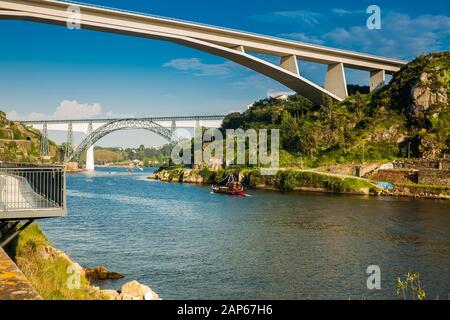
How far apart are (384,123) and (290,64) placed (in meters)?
16.2

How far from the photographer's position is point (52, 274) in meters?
10.9

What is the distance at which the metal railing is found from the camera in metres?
9.98

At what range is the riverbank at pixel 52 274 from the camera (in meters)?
9.30

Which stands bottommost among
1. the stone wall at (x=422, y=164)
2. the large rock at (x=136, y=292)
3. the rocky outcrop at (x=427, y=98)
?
the large rock at (x=136, y=292)

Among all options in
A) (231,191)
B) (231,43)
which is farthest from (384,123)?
(231,191)

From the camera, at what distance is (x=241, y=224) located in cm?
2984

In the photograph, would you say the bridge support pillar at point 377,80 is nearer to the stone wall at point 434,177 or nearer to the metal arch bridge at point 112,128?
the stone wall at point 434,177

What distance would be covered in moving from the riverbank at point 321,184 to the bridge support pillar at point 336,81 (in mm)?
20699

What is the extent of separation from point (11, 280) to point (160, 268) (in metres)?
12.6

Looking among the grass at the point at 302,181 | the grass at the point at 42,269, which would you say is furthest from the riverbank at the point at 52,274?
the grass at the point at 302,181

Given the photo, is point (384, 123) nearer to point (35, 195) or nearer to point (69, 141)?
point (35, 195)

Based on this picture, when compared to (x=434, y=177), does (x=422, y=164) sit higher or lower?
higher
